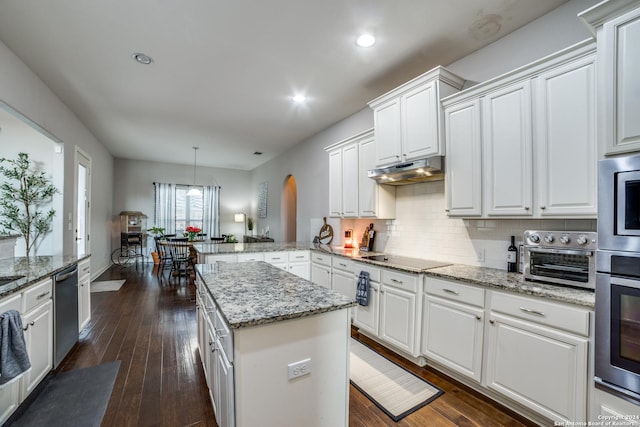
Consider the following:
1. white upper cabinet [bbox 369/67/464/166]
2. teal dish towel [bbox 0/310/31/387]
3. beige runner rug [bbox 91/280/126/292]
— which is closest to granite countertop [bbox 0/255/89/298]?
teal dish towel [bbox 0/310/31/387]

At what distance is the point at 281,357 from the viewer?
1.27m

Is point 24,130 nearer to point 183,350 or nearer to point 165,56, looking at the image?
point 165,56

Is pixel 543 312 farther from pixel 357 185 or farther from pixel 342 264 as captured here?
pixel 357 185

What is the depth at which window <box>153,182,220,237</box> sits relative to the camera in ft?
27.1

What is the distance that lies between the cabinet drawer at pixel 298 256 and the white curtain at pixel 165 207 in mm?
5858

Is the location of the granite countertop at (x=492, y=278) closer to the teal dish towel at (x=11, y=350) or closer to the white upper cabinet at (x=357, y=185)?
the white upper cabinet at (x=357, y=185)

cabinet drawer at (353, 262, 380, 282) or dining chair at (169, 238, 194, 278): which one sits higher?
cabinet drawer at (353, 262, 380, 282)

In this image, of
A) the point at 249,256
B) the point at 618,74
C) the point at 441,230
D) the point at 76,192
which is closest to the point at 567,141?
the point at 618,74

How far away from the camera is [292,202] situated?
722 centimetres

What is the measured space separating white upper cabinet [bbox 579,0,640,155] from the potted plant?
5.36 meters

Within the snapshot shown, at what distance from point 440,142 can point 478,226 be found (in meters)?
0.85

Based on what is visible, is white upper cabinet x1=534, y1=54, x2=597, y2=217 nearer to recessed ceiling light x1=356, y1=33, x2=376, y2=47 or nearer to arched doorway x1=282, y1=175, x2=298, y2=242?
recessed ceiling light x1=356, y1=33, x2=376, y2=47

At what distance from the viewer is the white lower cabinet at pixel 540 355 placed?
5.19 ft

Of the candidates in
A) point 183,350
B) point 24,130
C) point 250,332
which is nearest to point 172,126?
point 24,130
